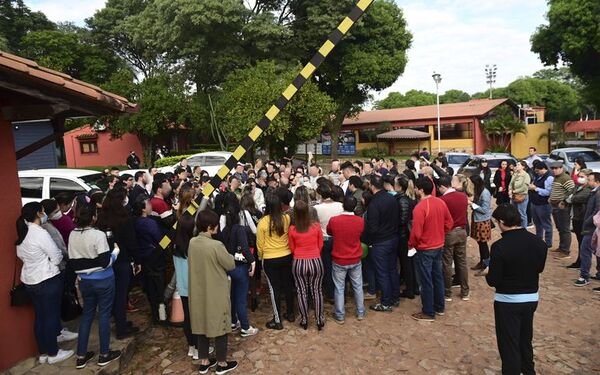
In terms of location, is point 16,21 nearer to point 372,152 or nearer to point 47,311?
point 372,152

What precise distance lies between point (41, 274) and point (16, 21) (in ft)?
123

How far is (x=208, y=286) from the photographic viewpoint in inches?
167

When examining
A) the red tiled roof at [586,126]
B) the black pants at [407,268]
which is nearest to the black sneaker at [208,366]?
the black pants at [407,268]

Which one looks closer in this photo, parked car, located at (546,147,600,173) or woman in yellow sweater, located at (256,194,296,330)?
woman in yellow sweater, located at (256,194,296,330)

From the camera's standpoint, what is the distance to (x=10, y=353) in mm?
4398

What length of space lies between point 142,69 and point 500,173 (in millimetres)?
33293

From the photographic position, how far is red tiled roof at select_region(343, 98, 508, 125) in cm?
3404

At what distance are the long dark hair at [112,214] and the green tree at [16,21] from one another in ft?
112

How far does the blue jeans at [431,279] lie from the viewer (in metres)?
5.55

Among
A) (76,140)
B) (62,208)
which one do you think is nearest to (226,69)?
(76,140)

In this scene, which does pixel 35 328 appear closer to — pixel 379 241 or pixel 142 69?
pixel 379 241

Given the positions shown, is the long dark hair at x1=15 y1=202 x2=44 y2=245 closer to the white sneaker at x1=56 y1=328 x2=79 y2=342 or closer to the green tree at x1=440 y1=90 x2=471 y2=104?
the white sneaker at x1=56 y1=328 x2=79 y2=342

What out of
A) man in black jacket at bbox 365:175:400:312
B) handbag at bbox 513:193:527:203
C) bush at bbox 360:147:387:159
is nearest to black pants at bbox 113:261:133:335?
man in black jacket at bbox 365:175:400:312

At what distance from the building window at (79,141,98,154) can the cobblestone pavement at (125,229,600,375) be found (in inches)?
1194
